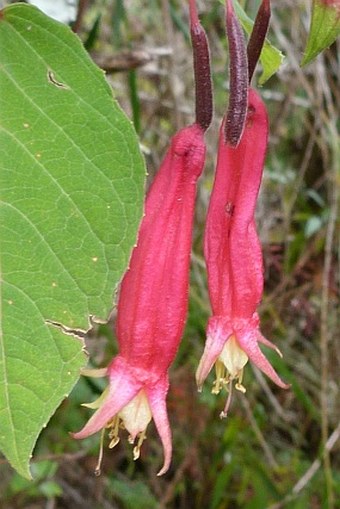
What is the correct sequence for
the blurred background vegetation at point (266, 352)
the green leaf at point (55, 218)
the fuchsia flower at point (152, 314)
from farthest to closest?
the blurred background vegetation at point (266, 352)
the fuchsia flower at point (152, 314)
the green leaf at point (55, 218)

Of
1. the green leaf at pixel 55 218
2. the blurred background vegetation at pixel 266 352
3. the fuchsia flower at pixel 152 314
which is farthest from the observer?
the blurred background vegetation at pixel 266 352

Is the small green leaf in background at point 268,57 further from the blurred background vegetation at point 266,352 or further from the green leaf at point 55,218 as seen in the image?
the blurred background vegetation at point 266,352

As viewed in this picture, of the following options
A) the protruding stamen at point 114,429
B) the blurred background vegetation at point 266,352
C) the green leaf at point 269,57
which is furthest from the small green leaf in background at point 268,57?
the blurred background vegetation at point 266,352

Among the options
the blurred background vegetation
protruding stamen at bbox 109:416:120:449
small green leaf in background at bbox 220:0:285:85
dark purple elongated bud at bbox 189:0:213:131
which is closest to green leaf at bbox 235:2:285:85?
small green leaf in background at bbox 220:0:285:85

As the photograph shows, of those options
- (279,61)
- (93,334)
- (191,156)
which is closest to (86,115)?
(191,156)

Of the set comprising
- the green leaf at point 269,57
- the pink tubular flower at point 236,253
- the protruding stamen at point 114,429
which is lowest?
the protruding stamen at point 114,429

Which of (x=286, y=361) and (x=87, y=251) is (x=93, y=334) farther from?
(x=87, y=251)

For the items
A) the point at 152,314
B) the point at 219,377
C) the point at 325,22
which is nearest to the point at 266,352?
the point at 219,377

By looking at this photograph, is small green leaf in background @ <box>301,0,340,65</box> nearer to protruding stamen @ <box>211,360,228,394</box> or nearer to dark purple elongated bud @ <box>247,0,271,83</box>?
dark purple elongated bud @ <box>247,0,271,83</box>
